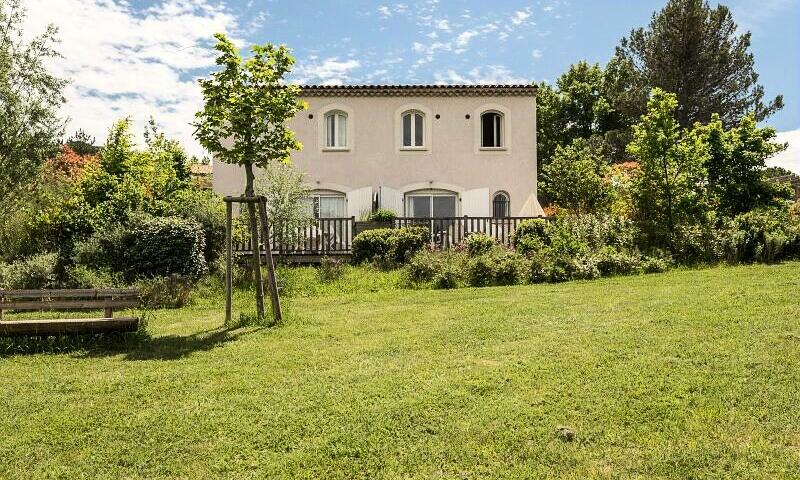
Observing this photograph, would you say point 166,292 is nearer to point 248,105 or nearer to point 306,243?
point 248,105

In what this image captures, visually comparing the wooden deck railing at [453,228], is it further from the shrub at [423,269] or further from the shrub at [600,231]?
the shrub at [423,269]

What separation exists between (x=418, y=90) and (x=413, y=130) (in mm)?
1413

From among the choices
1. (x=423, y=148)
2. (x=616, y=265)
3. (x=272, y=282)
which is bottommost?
(x=272, y=282)

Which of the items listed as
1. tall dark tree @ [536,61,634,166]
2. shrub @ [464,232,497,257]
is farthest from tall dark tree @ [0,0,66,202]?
tall dark tree @ [536,61,634,166]

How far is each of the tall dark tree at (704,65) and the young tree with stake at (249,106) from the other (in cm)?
2906

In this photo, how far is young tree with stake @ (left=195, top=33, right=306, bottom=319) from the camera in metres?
9.23

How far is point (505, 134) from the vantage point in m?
21.8

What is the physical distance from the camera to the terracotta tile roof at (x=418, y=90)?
70.5 feet

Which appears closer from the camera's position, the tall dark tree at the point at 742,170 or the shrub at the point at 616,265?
the shrub at the point at 616,265

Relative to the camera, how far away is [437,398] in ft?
17.9

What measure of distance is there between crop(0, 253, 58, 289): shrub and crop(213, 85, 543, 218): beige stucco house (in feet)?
30.1

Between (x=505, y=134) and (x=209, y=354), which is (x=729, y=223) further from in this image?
(x=209, y=354)

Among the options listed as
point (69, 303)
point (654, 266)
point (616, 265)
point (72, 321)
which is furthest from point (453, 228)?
point (72, 321)

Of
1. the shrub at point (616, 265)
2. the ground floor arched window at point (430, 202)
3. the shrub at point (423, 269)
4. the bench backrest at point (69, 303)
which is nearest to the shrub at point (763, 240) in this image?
the shrub at point (616, 265)
